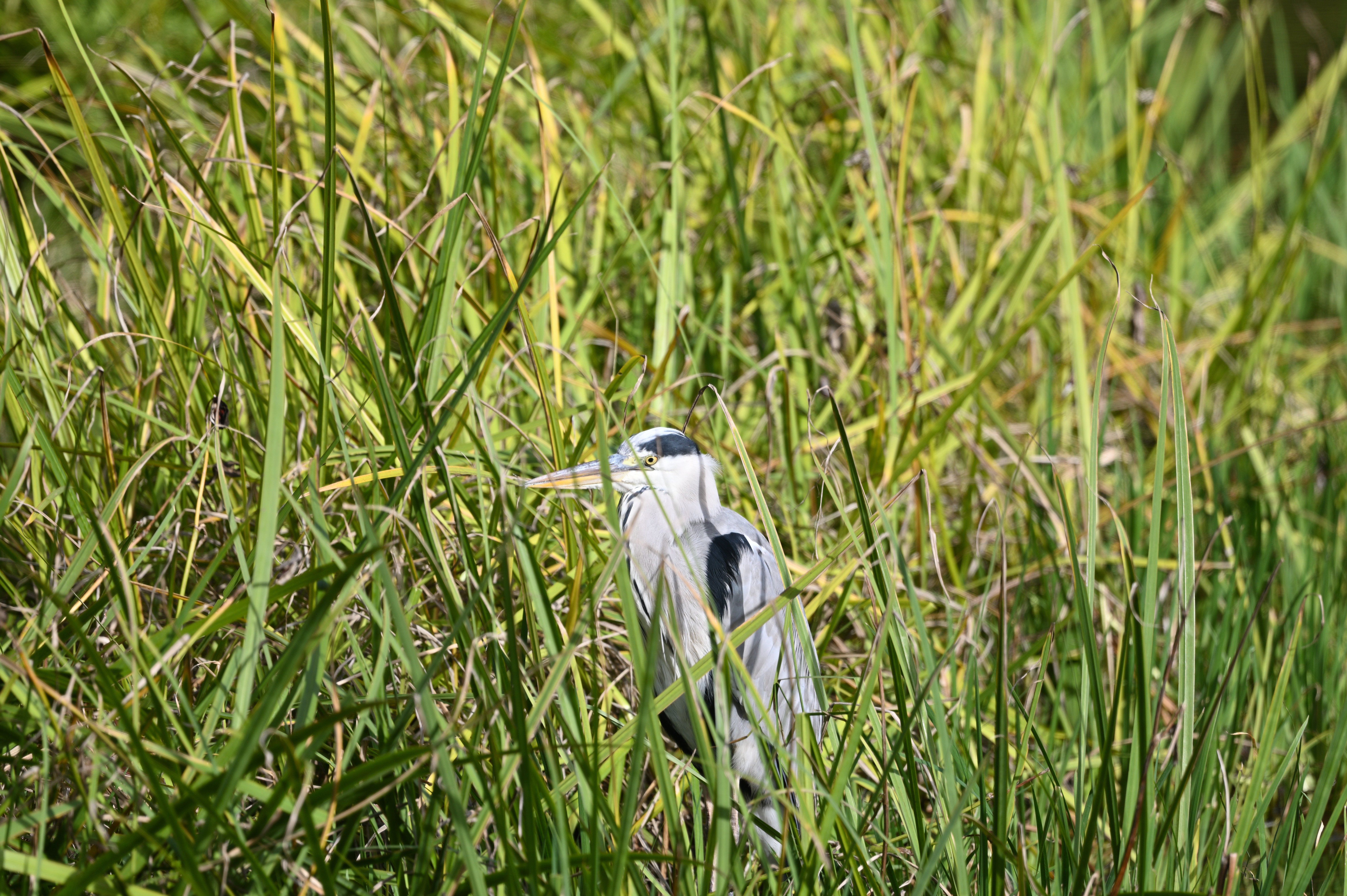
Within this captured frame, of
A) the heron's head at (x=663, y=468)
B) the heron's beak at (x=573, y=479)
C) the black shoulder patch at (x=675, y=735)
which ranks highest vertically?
the heron's beak at (x=573, y=479)

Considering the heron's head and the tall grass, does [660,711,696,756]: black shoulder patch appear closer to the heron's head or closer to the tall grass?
the tall grass

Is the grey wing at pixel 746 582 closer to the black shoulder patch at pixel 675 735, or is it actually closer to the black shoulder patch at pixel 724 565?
the black shoulder patch at pixel 724 565

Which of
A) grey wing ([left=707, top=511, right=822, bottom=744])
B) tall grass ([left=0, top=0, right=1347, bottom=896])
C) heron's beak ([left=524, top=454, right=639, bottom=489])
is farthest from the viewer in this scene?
grey wing ([left=707, top=511, right=822, bottom=744])

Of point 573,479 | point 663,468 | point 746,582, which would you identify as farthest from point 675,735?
point 573,479

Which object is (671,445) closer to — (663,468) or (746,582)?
(663,468)

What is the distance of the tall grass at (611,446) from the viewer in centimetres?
100

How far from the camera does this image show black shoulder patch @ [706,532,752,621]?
5.36 feet

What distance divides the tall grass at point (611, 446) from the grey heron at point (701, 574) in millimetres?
84

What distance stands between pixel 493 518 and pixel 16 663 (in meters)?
0.54

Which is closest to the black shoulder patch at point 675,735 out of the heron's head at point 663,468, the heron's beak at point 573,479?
the heron's head at point 663,468

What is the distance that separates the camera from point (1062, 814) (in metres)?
1.16

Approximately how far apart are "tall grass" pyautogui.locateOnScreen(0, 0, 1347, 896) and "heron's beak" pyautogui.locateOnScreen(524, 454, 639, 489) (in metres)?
0.03

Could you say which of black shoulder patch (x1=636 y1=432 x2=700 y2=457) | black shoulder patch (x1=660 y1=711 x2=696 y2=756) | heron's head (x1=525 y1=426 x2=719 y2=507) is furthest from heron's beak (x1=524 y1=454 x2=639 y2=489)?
black shoulder patch (x1=660 y1=711 x2=696 y2=756)

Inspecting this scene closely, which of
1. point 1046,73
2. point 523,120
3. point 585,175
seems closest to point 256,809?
point 585,175
